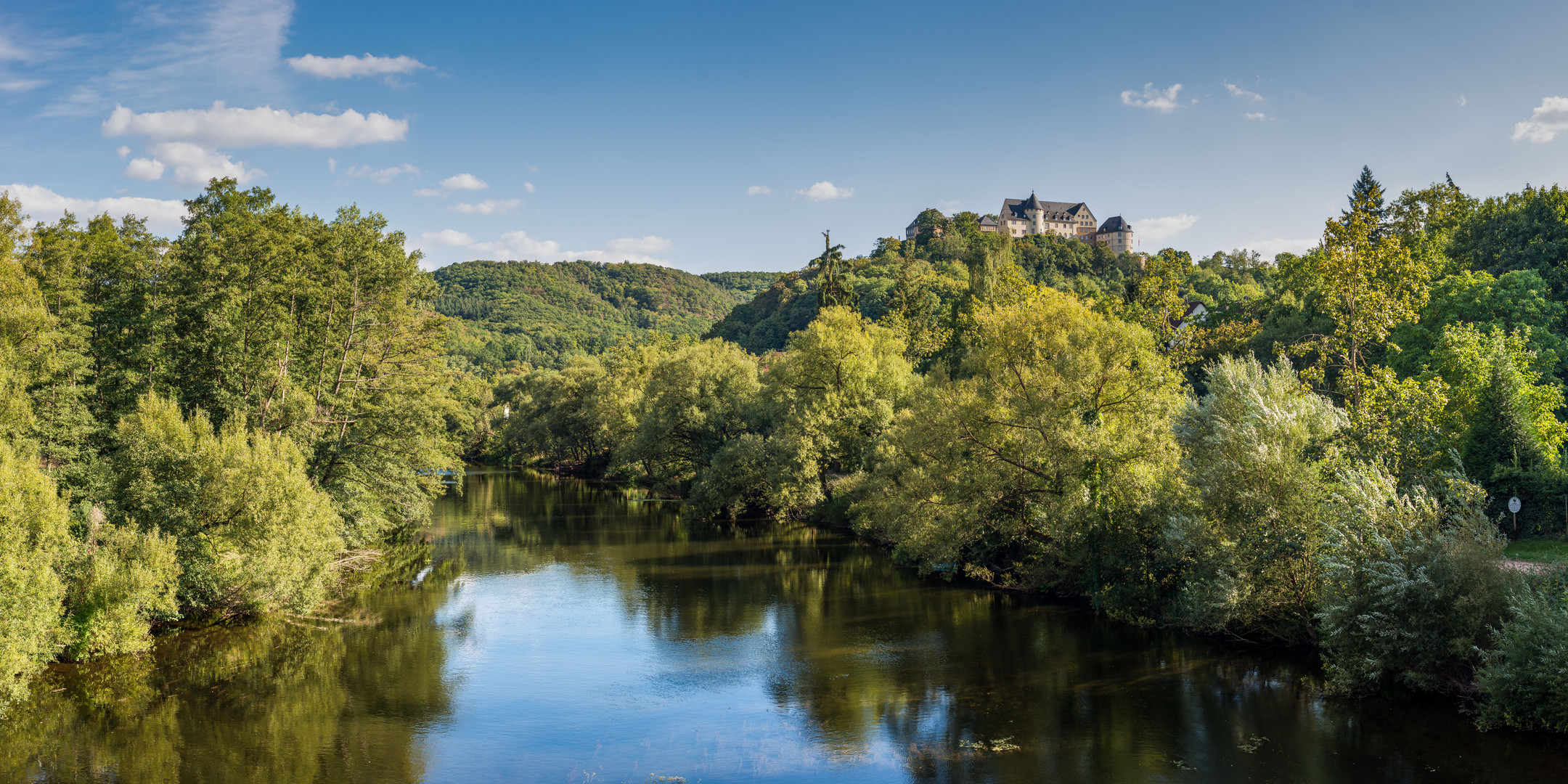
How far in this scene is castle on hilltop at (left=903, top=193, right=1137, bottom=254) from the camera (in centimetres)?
15488

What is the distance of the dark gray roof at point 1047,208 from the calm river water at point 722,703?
137238 mm

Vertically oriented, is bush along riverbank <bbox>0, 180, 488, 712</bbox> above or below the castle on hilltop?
below

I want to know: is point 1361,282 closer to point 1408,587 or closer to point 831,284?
point 1408,587

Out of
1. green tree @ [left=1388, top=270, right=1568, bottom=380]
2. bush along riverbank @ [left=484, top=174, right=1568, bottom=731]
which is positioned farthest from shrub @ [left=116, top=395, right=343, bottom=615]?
green tree @ [left=1388, top=270, right=1568, bottom=380]

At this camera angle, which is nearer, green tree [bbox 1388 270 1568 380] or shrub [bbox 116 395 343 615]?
shrub [bbox 116 395 343 615]

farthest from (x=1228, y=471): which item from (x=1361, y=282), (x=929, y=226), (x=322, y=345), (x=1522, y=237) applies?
(x=929, y=226)

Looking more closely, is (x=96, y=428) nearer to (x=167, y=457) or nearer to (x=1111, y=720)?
(x=167, y=457)

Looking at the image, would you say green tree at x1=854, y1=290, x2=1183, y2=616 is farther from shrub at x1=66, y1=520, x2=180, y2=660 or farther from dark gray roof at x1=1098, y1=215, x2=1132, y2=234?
dark gray roof at x1=1098, y1=215, x2=1132, y2=234

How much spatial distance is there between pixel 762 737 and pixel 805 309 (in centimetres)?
9661

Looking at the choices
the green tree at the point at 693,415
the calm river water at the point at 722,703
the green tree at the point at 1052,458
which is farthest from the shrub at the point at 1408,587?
the green tree at the point at 693,415

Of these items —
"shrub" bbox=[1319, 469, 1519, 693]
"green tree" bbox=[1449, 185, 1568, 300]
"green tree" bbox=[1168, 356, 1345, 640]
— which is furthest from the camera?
"green tree" bbox=[1449, 185, 1568, 300]

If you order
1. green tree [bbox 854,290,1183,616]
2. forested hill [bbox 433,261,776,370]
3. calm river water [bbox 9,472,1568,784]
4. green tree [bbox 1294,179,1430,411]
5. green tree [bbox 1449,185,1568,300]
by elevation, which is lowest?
calm river water [bbox 9,472,1568,784]

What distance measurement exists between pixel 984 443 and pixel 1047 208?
14358 cm

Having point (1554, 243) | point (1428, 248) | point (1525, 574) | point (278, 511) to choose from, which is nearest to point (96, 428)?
point (278, 511)
